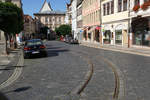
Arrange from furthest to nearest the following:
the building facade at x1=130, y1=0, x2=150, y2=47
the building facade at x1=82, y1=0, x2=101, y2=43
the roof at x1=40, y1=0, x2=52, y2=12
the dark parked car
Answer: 1. the roof at x1=40, y1=0, x2=52, y2=12
2. the building facade at x1=82, y1=0, x2=101, y2=43
3. the building facade at x1=130, y1=0, x2=150, y2=47
4. the dark parked car

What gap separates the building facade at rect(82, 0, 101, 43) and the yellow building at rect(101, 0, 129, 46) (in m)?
3.24

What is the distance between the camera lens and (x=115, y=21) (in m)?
32.0

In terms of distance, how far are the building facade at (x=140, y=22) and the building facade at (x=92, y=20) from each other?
13066mm

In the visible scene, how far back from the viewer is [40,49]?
54.4 feet

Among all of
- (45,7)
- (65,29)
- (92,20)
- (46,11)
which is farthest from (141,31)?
(45,7)

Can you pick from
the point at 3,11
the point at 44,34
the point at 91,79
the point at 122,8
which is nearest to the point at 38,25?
the point at 44,34

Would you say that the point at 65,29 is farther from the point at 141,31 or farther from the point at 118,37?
the point at 141,31

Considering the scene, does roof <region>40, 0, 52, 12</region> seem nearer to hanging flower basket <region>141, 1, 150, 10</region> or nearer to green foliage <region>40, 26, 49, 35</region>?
green foliage <region>40, 26, 49, 35</region>

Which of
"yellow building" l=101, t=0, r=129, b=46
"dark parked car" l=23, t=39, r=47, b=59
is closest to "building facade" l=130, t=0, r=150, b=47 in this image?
"yellow building" l=101, t=0, r=129, b=46

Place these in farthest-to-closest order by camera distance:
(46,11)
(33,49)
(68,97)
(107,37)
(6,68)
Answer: (46,11)
(107,37)
(33,49)
(6,68)
(68,97)

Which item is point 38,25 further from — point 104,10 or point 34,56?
point 34,56

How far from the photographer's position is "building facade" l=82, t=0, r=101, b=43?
40812 millimetres

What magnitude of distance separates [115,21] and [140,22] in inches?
286

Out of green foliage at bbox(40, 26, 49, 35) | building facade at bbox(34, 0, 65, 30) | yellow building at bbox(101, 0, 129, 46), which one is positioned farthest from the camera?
building facade at bbox(34, 0, 65, 30)
